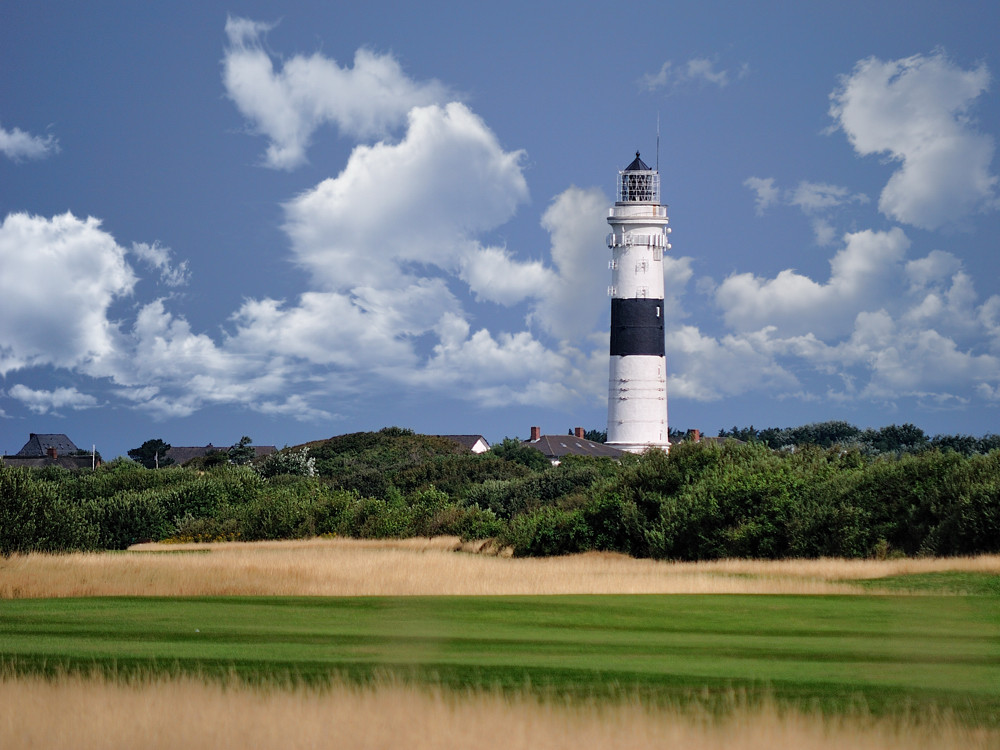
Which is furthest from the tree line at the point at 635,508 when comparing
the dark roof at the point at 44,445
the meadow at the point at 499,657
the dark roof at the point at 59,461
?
the dark roof at the point at 44,445

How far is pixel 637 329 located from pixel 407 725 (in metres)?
66.7

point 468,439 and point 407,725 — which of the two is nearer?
point 407,725

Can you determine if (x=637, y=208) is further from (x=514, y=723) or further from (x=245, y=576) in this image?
(x=514, y=723)

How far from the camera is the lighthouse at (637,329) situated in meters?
78.1

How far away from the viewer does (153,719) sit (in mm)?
12766

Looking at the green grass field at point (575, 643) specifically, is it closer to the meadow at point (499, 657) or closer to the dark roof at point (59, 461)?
the meadow at point (499, 657)

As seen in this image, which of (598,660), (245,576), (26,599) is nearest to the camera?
(598,660)

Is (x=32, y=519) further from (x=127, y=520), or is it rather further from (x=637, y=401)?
(x=637, y=401)

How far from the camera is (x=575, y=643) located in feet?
62.3

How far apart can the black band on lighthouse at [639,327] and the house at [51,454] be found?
74.0m

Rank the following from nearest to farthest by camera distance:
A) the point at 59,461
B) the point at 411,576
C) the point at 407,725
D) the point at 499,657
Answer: the point at 407,725 → the point at 499,657 → the point at 411,576 → the point at 59,461

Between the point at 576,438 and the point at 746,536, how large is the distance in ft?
276

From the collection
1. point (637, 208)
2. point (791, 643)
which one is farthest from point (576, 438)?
point (791, 643)

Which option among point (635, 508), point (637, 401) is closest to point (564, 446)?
point (637, 401)
